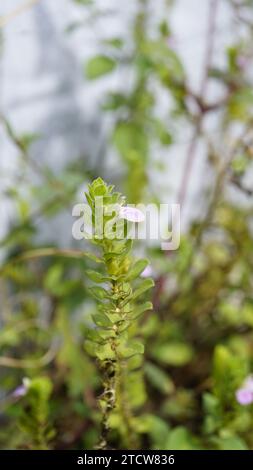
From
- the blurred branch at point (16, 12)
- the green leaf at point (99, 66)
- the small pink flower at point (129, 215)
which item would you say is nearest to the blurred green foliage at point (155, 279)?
the green leaf at point (99, 66)

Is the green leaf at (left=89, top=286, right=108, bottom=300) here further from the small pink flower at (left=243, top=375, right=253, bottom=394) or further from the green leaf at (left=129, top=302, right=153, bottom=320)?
the small pink flower at (left=243, top=375, right=253, bottom=394)

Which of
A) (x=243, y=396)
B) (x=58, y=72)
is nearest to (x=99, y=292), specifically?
(x=243, y=396)

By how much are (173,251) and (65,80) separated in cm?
58

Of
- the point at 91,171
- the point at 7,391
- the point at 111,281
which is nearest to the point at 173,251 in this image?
the point at 91,171

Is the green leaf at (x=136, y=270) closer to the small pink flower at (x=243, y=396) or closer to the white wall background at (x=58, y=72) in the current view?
the small pink flower at (x=243, y=396)

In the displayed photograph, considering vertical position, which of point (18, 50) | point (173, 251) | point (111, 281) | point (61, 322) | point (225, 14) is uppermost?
point (225, 14)

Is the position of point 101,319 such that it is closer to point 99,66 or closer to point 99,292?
point 99,292

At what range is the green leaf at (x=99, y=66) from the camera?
58.0 inches

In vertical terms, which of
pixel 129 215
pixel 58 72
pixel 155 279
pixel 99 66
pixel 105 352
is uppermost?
pixel 58 72

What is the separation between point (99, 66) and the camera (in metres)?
1.49

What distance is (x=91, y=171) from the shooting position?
1716mm

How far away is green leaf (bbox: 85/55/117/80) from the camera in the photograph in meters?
1.47
